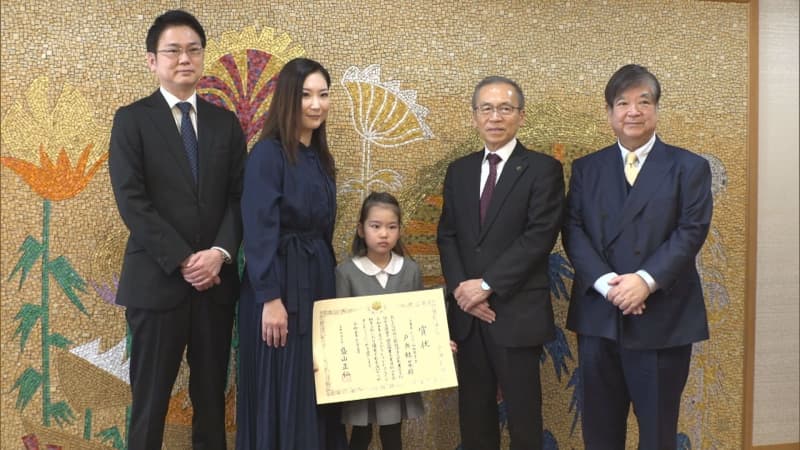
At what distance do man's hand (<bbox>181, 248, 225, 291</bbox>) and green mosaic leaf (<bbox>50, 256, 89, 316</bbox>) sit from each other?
2.61ft

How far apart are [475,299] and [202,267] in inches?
36.7

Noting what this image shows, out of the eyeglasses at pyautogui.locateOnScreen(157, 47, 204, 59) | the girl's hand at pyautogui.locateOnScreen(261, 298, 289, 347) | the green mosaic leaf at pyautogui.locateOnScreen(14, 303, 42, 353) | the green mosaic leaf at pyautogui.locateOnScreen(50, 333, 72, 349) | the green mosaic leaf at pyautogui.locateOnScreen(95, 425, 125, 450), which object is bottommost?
the green mosaic leaf at pyautogui.locateOnScreen(95, 425, 125, 450)

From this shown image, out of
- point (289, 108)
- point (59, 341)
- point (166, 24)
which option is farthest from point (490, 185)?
point (59, 341)

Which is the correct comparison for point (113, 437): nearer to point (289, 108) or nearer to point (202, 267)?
point (202, 267)

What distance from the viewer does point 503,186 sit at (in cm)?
243

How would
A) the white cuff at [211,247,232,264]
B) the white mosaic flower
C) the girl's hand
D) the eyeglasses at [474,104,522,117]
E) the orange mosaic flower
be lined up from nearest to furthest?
the girl's hand
the white cuff at [211,247,232,264]
the eyeglasses at [474,104,522,117]
the orange mosaic flower
the white mosaic flower

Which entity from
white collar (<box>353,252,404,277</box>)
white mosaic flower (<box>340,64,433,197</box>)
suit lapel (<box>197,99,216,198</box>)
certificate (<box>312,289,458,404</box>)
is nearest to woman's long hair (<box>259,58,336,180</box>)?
suit lapel (<box>197,99,216,198</box>)

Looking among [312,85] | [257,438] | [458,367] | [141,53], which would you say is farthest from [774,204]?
[141,53]

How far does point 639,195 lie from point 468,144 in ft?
3.17

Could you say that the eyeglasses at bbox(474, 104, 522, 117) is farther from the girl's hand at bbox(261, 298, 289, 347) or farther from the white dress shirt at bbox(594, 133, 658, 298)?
the girl's hand at bbox(261, 298, 289, 347)

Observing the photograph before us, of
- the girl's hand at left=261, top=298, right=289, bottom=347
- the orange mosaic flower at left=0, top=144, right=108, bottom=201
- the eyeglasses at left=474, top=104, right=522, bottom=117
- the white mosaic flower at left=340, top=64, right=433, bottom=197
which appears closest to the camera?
the girl's hand at left=261, top=298, right=289, bottom=347

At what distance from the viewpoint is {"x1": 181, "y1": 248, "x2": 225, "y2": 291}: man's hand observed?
7.43 ft

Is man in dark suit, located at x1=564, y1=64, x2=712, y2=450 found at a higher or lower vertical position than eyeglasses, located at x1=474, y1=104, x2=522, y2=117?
lower

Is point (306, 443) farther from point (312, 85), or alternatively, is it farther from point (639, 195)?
point (639, 195)
